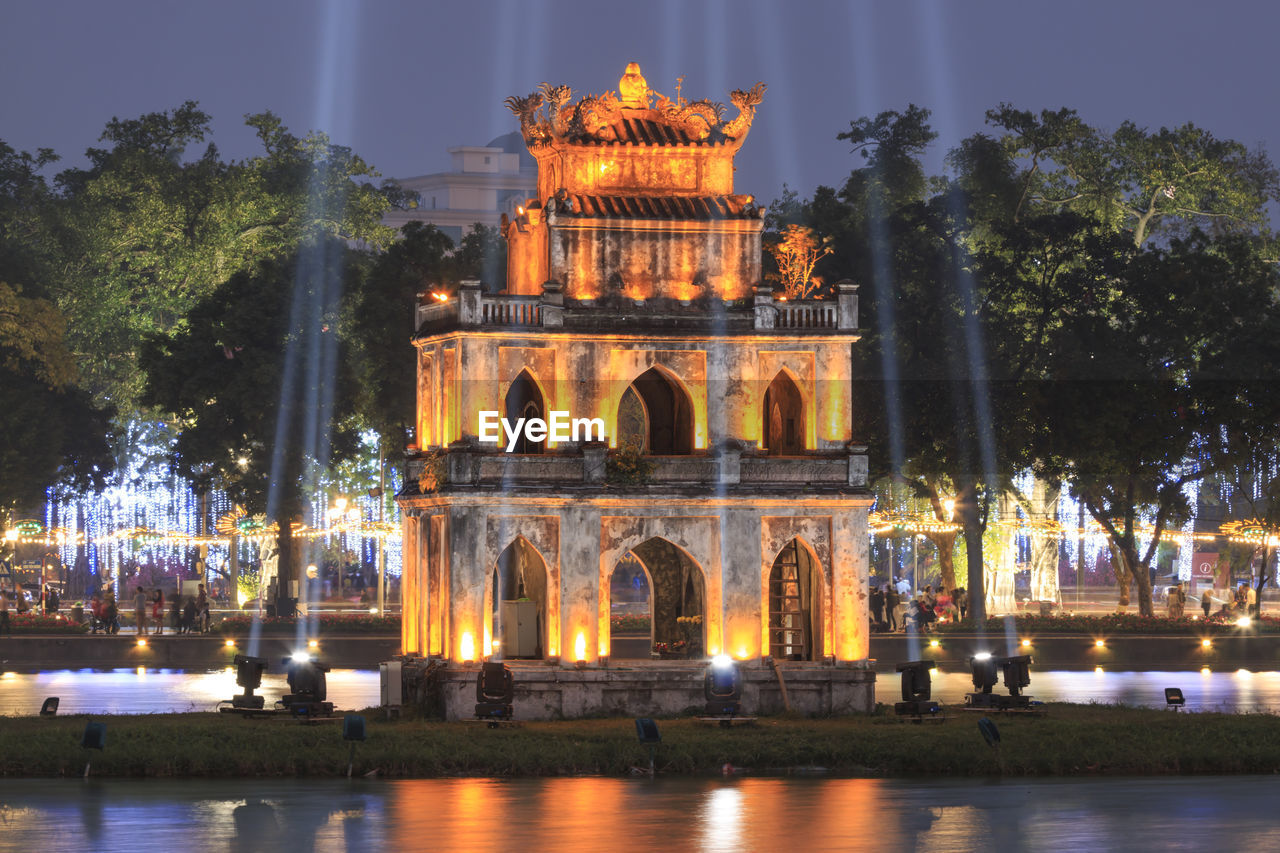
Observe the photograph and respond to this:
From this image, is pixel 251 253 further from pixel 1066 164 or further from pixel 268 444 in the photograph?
pixel 1066 164

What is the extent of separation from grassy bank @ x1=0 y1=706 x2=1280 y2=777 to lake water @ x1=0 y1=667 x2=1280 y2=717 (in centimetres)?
656

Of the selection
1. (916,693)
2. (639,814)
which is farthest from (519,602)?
(639,814)

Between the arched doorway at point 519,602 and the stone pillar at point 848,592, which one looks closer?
the arched doorway at point 519,602

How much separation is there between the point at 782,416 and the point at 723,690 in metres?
8.86

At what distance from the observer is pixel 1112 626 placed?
64.8 meters

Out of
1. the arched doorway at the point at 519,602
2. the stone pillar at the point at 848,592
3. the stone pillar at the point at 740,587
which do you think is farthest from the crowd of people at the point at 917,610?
the stone pillar at the point at 740,587

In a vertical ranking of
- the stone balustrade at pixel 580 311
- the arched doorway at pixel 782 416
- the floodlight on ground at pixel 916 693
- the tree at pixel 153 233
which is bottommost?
the floodlight on ground at pixel 916 693

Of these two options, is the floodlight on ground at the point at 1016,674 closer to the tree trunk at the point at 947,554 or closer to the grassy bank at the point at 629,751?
the grassy bank at the point at 629,751

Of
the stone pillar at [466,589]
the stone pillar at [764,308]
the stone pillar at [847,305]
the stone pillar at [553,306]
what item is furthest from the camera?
the stone pillar at [847,305]

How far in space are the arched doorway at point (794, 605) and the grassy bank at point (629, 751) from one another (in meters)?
6.94

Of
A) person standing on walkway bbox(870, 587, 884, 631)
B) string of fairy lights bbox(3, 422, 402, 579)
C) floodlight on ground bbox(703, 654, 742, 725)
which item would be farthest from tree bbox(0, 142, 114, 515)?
floodlight on ground bbox(703, 654, 742, 725)

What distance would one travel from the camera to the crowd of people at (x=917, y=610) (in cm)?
6625

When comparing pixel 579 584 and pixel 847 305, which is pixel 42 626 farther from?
pixel 847 305

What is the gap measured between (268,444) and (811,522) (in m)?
34.9
